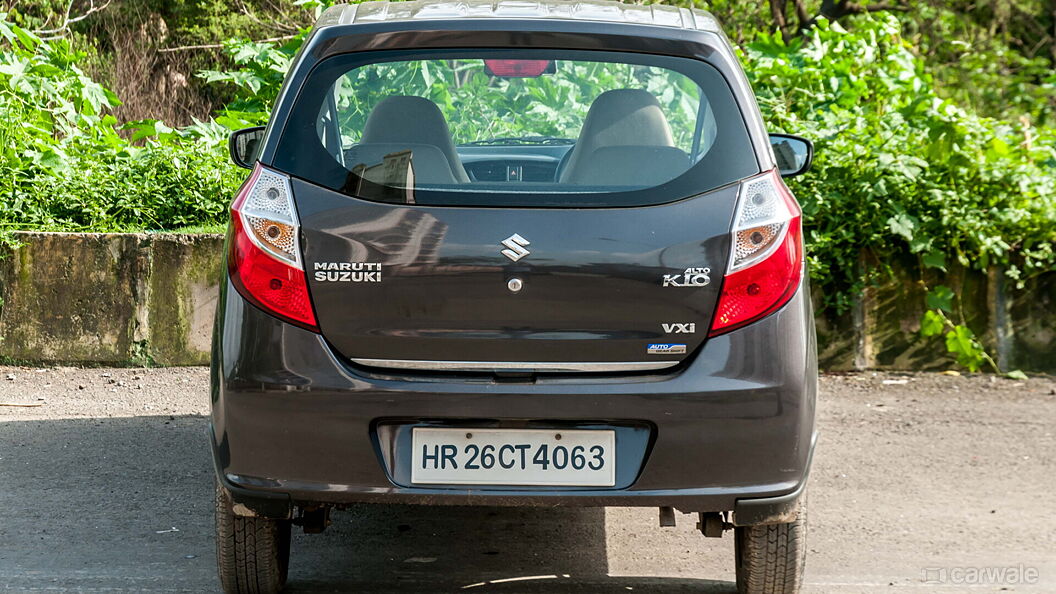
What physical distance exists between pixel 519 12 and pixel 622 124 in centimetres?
42

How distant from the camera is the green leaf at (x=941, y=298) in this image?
663cm

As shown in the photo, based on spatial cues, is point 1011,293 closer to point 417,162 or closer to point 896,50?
point 896,50

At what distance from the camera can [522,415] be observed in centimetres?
294

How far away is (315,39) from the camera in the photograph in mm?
3197

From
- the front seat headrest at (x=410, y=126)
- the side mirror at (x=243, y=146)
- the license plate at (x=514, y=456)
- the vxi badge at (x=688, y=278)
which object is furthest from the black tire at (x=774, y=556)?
the side mirror at (x=243, y=146)

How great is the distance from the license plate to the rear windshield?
56 centimetres

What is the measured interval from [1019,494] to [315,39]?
3.32 meters

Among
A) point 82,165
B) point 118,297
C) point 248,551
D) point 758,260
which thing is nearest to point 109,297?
point 118,297

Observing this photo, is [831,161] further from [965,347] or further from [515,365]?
[515,365]

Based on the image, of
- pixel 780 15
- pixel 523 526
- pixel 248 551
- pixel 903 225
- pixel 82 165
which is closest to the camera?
pixel 248 551

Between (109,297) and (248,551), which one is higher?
(248,551)

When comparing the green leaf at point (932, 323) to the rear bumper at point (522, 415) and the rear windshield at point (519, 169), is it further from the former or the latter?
the rear bumper at point (522, 415)

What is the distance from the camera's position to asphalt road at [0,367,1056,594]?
12.4 ft

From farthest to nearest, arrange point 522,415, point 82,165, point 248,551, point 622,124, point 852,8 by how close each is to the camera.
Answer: point 852,8 → point 82,165 → point 622,124 → point 248,551 → point 522,415
